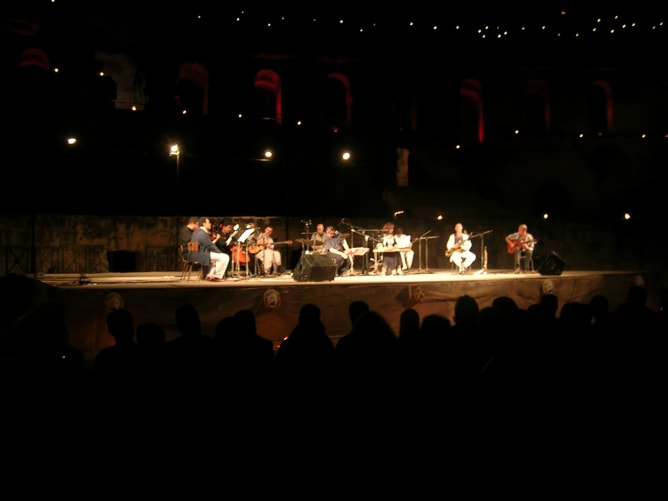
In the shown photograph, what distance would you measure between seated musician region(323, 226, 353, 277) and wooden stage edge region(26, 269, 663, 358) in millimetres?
2746

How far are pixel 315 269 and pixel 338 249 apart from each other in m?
3.18

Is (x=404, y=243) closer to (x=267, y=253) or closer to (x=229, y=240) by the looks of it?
(x=267, y=253)

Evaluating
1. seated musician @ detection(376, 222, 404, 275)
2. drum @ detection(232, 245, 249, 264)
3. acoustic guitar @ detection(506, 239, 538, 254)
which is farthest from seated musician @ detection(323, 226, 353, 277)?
acoustic guitar @ detection(506, 239, 538, 254)

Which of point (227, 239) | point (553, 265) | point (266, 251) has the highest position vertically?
point (227, 239)

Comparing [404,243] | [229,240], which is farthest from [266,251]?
[404,243]

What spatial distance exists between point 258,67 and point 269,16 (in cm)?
206

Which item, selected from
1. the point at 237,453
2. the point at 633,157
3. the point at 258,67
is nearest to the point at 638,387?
the point at 237,453

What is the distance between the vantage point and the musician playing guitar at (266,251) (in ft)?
45.0

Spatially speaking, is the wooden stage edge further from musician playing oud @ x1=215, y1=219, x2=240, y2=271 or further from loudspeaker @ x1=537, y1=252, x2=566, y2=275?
musician playing oud @ x1=215, y1=219, x2=240, y2=271

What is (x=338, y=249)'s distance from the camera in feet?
48.3

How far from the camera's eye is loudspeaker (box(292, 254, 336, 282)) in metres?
11.6

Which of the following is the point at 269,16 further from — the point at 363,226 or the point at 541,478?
the point at 541,478

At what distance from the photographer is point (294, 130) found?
66.0ft

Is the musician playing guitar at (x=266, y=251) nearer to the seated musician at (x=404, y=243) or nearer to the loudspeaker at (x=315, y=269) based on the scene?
the loudspeaker at (x=315, y=269)
